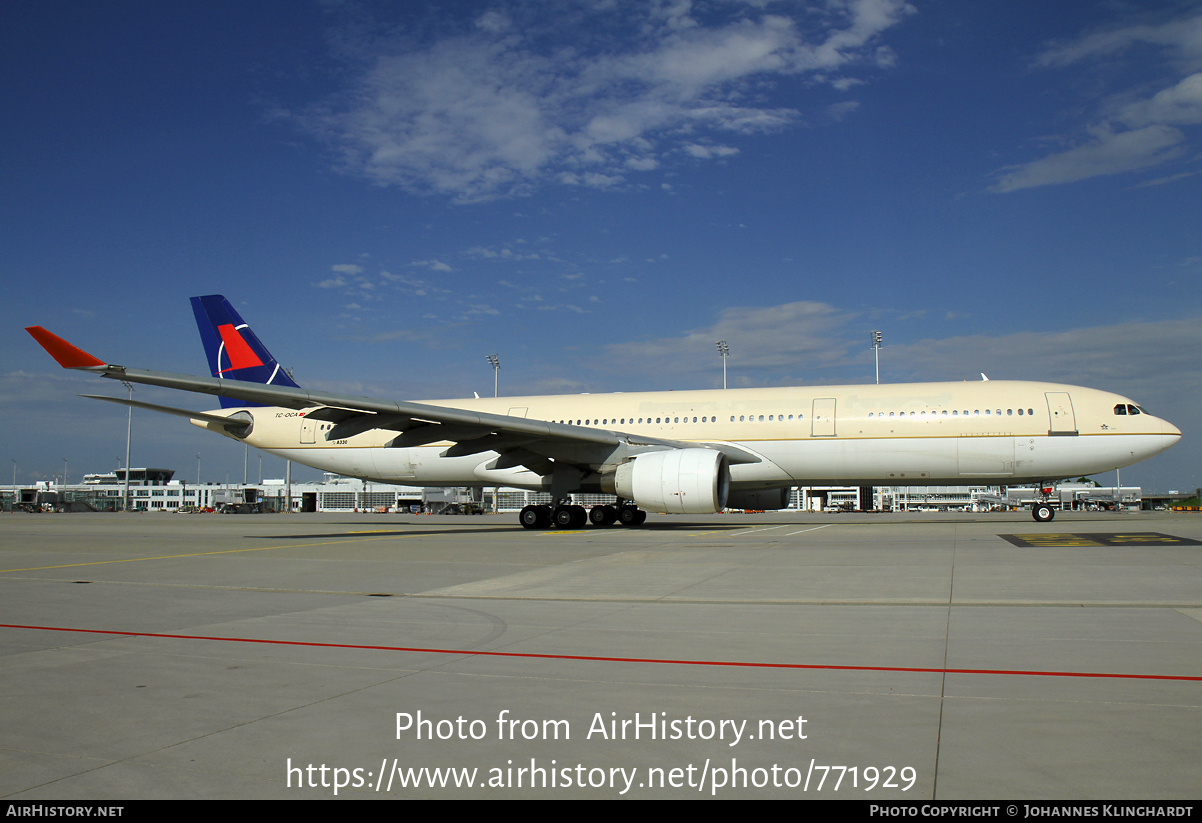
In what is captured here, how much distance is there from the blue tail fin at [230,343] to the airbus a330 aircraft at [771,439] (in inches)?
82.4

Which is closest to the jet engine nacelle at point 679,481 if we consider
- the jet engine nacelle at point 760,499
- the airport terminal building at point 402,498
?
the jet engine nacelle at point 760,499

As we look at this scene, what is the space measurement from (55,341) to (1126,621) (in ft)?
52.6

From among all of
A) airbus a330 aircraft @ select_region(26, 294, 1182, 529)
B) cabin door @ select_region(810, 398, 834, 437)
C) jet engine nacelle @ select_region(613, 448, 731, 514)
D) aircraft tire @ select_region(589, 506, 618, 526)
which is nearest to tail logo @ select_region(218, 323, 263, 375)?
airbus a330 aircraft @ select_region(26, 294, 1182, 529)

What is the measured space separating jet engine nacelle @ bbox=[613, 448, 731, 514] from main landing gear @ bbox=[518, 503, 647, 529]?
300cm

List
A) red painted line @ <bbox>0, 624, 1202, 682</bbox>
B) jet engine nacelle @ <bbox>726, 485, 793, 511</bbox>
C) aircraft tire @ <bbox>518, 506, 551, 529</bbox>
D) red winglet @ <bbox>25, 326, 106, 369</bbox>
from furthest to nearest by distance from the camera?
1. jet engine nacelle @ <bbox>726, 485, 793, 511</bbox>
2. aircraft tire @ <bbox>518, 506, 551, 529</bbox>
3. red winglet @ <bbox>25, 326, 106, 369</bbox>
4. red painted line @ <bbox>0, 624, 1202, 682</bbox>

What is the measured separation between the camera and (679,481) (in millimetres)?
17578

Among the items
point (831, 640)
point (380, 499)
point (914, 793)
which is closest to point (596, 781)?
point (914, 793)

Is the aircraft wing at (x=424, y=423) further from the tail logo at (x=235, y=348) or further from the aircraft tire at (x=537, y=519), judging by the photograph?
the tail logo at (x=235, y=348)

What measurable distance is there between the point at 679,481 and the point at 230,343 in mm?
15599

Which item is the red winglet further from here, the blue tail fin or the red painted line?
the blue tail fin

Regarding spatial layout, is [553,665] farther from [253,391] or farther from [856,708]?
[253,391]

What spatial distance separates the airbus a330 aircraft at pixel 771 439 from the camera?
18.1 m

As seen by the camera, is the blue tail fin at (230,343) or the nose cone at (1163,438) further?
the blue tail fin at (230,343)

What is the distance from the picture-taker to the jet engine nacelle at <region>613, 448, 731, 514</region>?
688 inches
